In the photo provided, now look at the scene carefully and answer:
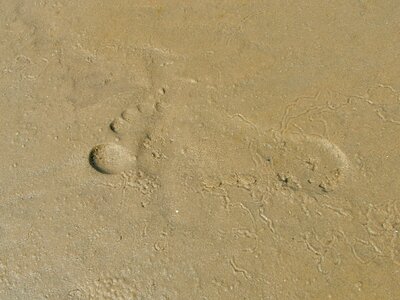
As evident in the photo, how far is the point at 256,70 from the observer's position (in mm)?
2549

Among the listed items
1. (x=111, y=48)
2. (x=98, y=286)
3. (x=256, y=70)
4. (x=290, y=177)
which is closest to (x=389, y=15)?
(x=256, y=70)

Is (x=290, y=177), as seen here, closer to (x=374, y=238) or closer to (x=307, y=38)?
(x=374, y=238)

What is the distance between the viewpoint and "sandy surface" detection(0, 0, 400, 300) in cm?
229

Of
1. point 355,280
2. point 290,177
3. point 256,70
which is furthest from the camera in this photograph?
point 256,70

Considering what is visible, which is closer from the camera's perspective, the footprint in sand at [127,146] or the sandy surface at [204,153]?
the sandy surface at [204,153]

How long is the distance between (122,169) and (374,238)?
1.27m

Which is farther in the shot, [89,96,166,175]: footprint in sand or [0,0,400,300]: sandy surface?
[89,96,166,175]: footprint in sand

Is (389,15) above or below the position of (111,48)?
above

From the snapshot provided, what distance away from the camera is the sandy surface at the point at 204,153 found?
2295 mm

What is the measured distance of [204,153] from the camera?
2.47 m

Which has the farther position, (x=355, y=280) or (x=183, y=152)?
(x=183, y=152)

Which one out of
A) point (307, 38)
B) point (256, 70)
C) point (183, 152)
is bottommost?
point (183, 152)

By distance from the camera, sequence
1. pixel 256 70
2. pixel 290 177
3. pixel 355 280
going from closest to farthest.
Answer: pixel 355 280, pixel 290 177, pixel 256 70

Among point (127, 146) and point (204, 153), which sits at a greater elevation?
point (204, 153)
